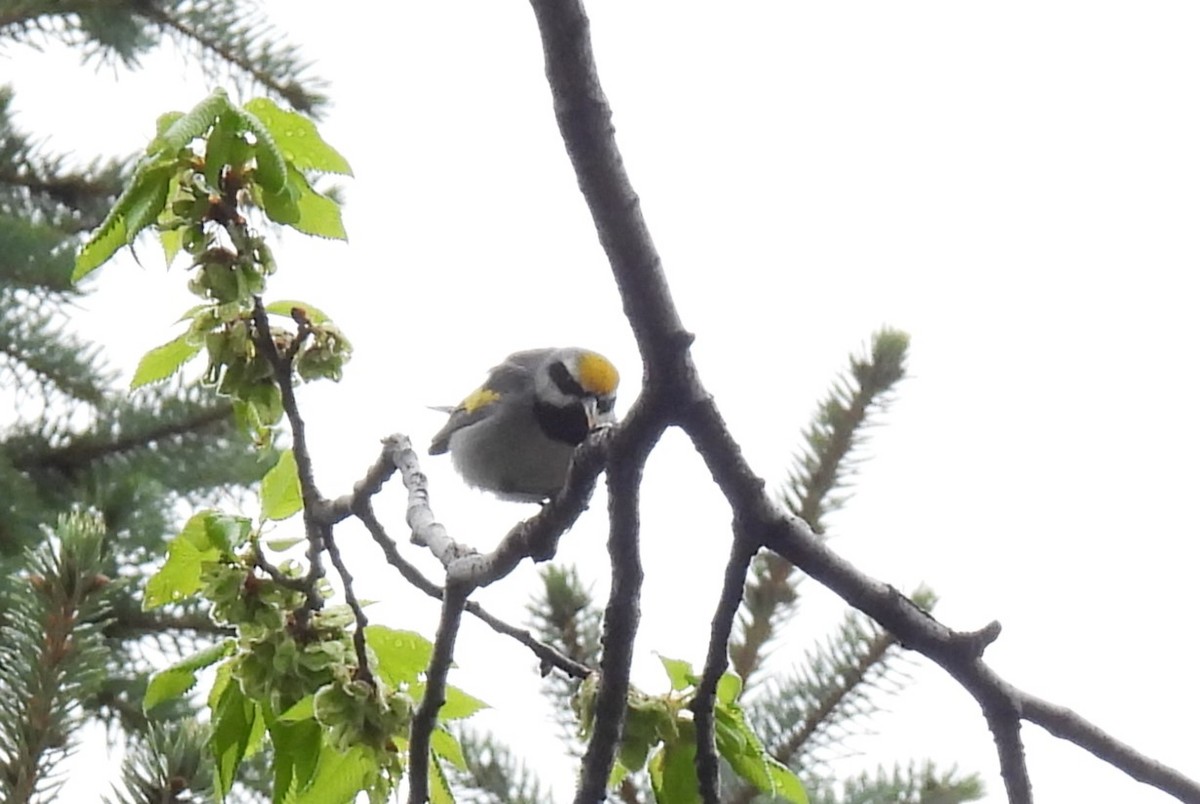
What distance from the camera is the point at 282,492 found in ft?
2.83

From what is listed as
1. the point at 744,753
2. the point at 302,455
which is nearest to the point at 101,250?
the point at 302,455

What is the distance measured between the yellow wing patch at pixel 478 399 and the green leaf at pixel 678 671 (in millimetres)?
1273

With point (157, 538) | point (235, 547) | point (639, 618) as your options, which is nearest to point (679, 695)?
point (639, 618)

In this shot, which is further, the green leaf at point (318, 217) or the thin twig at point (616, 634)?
the green leaf at point (318, 217)

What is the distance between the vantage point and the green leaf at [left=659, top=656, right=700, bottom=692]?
0.79 meters

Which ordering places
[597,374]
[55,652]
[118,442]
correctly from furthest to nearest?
[118,442] < [597,374] < [55,652]

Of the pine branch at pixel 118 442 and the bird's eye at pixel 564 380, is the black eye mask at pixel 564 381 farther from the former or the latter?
the pine branch at pixel 118 442

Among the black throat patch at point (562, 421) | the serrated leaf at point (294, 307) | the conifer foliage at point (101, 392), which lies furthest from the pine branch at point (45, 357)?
the serrated leaf at point (294, 307)

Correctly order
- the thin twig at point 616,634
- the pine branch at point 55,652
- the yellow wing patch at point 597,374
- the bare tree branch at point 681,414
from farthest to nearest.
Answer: the yellow wing patch at point 597,374 < the pine branch at point 55,652 < the thin twig at point 616,634 < the bare tree branch at point 681,414

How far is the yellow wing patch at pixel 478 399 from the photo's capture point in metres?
2.05

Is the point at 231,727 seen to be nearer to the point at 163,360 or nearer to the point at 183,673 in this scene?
the point at 183,673

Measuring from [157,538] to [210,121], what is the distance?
1172mm

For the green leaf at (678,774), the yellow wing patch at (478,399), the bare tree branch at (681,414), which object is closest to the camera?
the bare tree branch at (681,414)

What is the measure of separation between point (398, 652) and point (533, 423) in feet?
3.78
